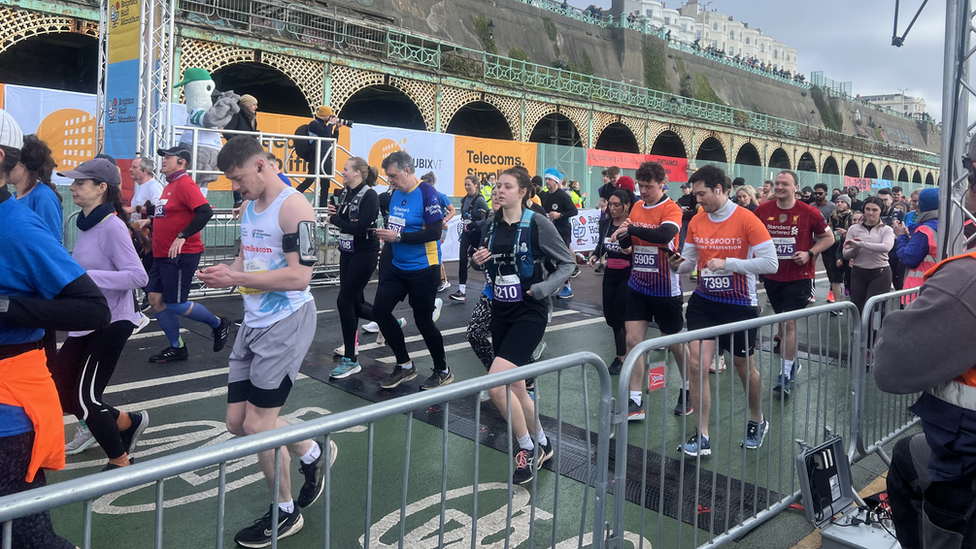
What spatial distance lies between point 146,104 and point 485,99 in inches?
715

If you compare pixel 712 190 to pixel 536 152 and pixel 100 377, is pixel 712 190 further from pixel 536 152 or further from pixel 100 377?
pixel 536 152

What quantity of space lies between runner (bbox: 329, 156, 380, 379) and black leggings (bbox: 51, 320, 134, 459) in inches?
88.3

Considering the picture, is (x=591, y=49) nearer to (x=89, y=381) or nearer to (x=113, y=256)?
(x=113, y=256)

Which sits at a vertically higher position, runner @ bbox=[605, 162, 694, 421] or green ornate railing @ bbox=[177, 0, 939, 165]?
green ornate railing @ bbox=[177, 0, 939, 165]

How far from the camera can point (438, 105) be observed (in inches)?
973

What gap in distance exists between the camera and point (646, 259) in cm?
523

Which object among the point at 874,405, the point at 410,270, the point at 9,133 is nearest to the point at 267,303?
the point at 9,133

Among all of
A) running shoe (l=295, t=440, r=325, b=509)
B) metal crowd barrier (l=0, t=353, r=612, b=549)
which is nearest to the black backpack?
metal crowd barrier (l=0, t=353, r=612, b=549)

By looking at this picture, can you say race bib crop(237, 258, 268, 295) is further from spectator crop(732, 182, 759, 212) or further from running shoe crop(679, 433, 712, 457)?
spectator crop(732, 182, 759, 212)

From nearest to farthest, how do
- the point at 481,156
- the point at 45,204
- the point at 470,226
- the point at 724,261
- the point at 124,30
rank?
the point at 45,204
the point at 724,261
the point at 470,226
the point at 124,30
the point at 481,156

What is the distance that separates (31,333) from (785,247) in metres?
5.79

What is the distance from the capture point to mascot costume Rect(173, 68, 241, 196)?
9773 millimetres

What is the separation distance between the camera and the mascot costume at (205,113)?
9.77 metres

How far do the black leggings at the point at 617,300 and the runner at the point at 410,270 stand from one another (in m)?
1.64
